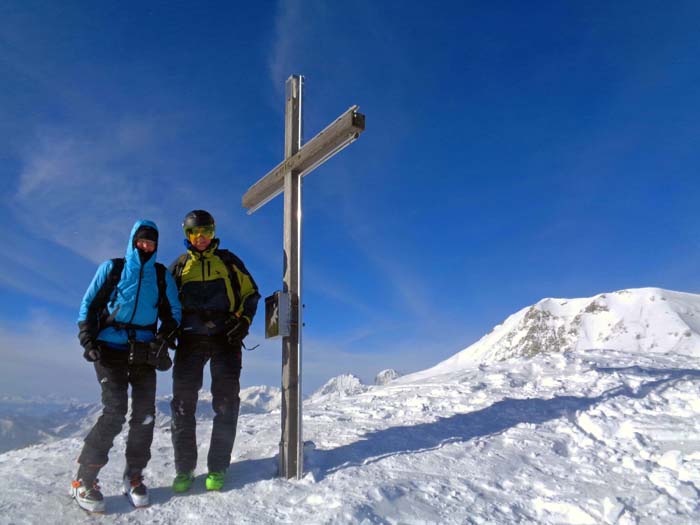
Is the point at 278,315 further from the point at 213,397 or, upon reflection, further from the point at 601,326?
the point at 601,326

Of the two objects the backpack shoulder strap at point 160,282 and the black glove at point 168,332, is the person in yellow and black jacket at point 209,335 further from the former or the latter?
the backpack shoulder strap at point 160,282

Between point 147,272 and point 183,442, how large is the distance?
1743 millimetres

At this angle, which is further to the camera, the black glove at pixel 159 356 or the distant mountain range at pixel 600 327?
the distant mountain range at pixel 600 327

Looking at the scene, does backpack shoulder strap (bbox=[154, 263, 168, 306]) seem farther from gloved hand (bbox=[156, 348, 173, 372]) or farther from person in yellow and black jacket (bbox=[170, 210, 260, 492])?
gloved hand (bbox=[156, 348, 173, 372])

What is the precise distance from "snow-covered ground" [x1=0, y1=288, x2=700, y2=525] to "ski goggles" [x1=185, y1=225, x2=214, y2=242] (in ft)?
8.40

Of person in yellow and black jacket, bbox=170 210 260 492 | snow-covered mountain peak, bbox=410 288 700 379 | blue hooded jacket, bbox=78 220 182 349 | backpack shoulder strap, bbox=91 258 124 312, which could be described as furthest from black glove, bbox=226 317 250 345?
snow-covered mountain peak, bbox=410 288 700 379

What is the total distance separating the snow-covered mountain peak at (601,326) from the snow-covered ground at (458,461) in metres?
78.1

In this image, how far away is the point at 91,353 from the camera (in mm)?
4016

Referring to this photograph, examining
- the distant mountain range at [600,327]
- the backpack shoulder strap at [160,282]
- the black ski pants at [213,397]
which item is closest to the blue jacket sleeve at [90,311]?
the backpack shoulder strap at [160,282]

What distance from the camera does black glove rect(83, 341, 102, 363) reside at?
4.01 meters

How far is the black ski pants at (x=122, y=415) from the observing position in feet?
13.2

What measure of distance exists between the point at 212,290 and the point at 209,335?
483 millimetres

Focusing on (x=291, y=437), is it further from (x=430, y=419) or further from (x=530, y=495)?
(x=430, y=419)

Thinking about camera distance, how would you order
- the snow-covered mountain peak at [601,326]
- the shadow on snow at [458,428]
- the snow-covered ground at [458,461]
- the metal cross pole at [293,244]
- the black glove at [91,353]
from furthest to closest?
the snow-covered mountain peak at [601,326]
the shadow on snow at [458,428]
the metal cross pole at [293,244]
the black glove at [91,353]
the snow-covered ground at [458,461]
